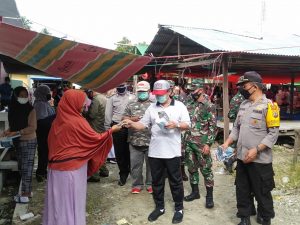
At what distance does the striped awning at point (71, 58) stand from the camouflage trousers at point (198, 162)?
55.0 inches

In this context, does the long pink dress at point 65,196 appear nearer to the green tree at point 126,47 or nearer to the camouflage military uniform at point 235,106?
the camouflage military uniform at point 235,106

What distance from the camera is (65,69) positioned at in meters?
4.13

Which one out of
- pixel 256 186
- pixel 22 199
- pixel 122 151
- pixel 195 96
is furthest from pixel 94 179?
pixel 256 186

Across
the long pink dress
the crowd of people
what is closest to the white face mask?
the crowd of people

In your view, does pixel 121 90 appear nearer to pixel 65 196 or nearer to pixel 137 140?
pixel 137 140

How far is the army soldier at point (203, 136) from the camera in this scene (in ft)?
15.4

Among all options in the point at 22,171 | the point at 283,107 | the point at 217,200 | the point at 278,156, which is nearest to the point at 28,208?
the point at 22,171

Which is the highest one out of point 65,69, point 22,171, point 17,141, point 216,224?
point 65,69

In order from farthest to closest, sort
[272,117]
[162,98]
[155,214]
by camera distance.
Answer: [155,214] → [162,98] → [272,117]

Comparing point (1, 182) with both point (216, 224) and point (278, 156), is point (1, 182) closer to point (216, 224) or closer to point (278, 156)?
point (216, 224)

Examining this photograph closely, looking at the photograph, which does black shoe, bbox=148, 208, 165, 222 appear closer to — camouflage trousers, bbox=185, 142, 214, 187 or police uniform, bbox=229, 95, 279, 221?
camouflage trousers, bbox=185, 142, 214, 187

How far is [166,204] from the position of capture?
4.92 metres

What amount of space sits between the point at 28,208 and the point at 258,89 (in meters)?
3.55

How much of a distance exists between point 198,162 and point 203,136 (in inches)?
15.4
